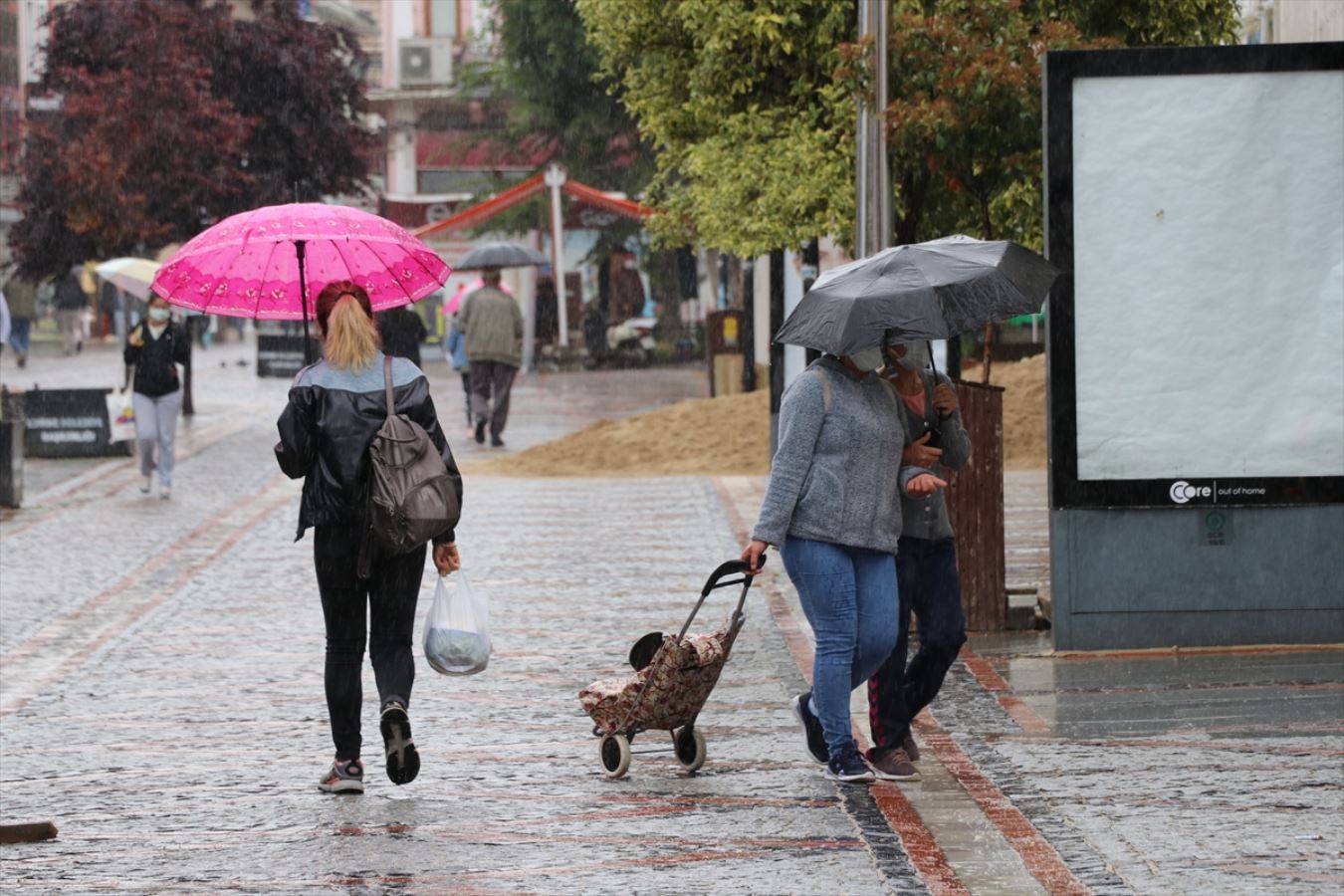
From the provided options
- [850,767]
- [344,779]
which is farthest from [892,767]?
[344,779]

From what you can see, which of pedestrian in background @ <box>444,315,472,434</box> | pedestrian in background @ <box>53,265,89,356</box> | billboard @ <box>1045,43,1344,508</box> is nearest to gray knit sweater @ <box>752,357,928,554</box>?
billboard @ <box>1045,43,1344,508</box>

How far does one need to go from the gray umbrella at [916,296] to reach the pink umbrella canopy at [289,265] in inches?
60.3

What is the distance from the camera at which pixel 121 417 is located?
19.5m

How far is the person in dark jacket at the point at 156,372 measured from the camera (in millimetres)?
17531

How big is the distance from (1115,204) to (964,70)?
93.6 inches

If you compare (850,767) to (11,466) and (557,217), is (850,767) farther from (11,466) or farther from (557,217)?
(557,217)

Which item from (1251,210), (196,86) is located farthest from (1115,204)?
(196,86)

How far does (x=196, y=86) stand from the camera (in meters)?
29.3

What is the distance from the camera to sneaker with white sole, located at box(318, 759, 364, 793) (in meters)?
7.64

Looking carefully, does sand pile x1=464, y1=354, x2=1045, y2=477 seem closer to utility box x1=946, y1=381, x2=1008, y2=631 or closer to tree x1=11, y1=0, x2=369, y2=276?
tree x1=11, y1=0, x2=369, y2=276

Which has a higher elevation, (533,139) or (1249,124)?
(533,139)

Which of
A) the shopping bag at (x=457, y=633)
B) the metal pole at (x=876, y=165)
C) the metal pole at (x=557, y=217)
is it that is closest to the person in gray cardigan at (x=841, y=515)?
the shopping bag at (x=457, y=633)

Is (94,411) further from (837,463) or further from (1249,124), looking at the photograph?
(837,463)

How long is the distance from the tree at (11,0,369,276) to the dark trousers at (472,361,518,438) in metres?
6.41
